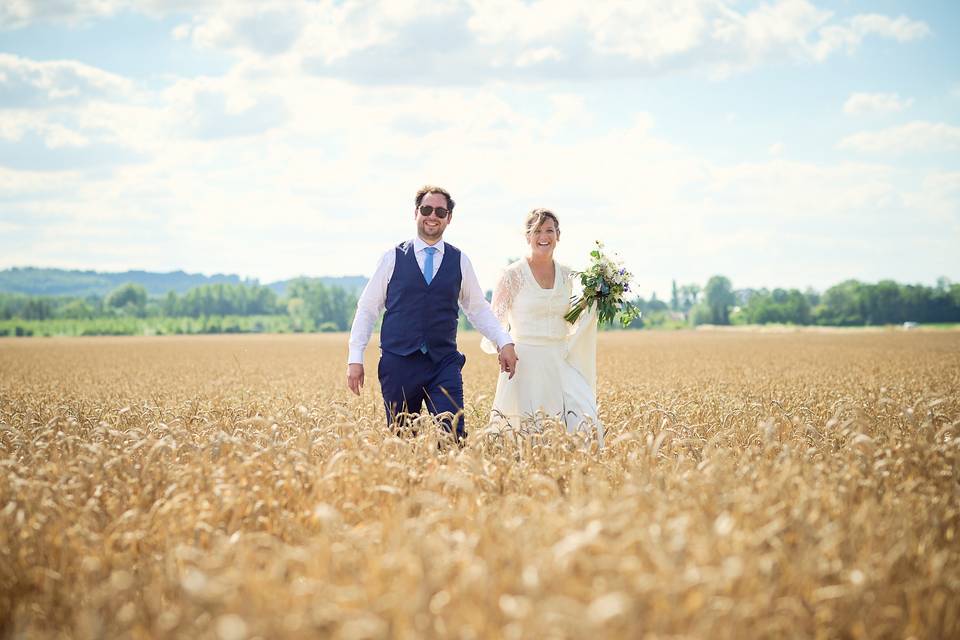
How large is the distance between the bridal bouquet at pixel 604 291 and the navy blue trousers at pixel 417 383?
182 centimetres

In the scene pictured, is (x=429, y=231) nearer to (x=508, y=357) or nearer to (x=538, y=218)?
(x=538, y=218)

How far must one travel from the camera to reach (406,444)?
595 cm

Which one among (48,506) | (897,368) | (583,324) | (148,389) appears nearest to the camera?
(48,506)

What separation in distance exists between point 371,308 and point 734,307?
593ft

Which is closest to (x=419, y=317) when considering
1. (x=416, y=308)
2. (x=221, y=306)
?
(x=416, y=308)

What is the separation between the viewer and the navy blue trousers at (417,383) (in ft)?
→ 23.7

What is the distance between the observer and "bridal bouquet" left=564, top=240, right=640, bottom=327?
8453 mm

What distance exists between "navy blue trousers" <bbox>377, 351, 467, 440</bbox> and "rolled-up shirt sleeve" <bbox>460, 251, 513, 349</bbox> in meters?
0.59

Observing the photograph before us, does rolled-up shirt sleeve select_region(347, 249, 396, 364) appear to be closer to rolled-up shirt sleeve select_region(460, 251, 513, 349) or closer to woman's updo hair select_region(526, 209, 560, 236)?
rolled-up shirt sleeve select_region(460, 251, 513, 349)

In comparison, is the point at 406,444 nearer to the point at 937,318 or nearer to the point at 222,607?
the point at 222,607

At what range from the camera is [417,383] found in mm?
7227

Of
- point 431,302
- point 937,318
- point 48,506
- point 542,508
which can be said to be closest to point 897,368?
point 431,302

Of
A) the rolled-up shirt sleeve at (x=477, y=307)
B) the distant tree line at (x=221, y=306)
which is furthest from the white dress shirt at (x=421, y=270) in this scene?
the distant tree line at (x=221, y=306)

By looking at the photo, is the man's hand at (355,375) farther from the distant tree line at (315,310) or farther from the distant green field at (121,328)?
the distant green field at (121,328)
